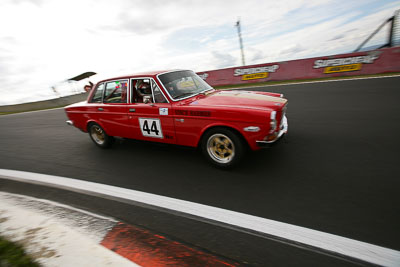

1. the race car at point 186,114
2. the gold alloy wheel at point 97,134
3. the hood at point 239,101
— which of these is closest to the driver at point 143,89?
the race car at point 186,114

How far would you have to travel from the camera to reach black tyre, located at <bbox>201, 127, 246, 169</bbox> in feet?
9.71

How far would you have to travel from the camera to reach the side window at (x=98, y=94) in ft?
14.1

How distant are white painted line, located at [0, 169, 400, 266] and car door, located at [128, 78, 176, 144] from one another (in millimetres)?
1089

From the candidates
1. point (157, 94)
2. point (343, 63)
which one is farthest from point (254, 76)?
point (157, 94)

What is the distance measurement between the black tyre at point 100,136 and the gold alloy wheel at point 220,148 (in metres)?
2.49

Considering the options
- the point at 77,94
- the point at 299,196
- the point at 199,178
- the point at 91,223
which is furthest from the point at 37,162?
the point at 77,94

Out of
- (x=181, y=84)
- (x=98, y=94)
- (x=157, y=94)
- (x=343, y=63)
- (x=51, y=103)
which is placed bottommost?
(x=157, y=94)

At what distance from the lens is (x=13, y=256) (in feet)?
5.57

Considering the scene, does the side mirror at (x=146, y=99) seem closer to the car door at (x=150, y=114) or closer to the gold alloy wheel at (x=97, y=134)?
the car door at (x=150, y=114)

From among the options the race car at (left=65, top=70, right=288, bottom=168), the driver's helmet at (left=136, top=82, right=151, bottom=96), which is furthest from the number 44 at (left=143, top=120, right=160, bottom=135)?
the driver's helmet at (left=136, top=82, right=151, bottom=96)

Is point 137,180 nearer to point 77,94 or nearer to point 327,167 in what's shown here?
point 327,167

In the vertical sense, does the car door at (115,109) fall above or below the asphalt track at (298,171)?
above

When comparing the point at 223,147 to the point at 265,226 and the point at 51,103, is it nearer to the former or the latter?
the point at 265,226

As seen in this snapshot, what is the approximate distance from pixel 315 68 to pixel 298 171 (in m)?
11.2
